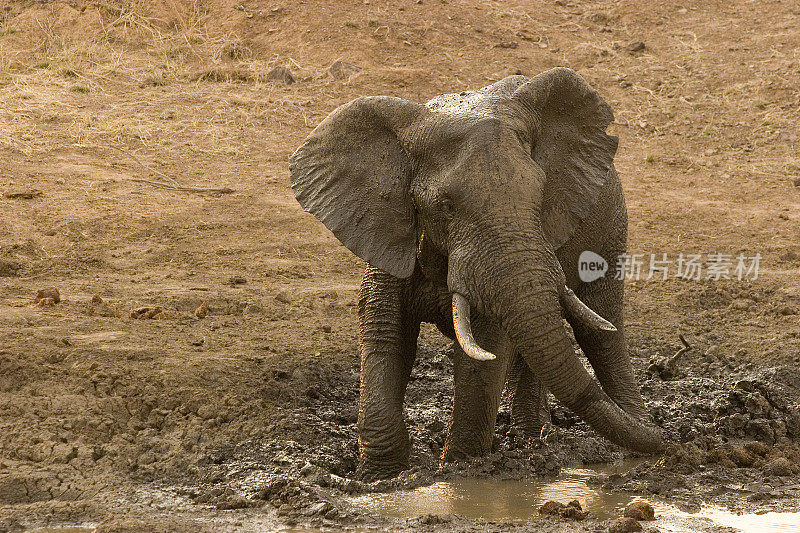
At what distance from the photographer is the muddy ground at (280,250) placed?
20.2 feet

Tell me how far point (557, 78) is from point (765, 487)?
7.74ft

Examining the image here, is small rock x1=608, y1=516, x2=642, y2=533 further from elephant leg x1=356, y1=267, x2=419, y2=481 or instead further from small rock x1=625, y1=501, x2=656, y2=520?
elephant leg x1=356, y1=267, x2=419, y2=481

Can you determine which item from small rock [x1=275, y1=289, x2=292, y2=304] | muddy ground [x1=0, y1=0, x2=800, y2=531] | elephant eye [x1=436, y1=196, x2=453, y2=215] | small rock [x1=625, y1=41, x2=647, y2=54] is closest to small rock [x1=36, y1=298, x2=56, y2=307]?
muddy ground [x1=0, y1=0, x2=800, y2=531]

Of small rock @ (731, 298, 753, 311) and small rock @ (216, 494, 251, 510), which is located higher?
small rock @ (731, 298, 753, 311)

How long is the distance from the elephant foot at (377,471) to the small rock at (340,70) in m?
7.97

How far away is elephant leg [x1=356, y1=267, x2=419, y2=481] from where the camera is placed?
20.1 ft

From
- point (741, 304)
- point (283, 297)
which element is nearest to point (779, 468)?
point (741, 304)

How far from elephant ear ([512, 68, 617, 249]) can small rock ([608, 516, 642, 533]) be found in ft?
4.61

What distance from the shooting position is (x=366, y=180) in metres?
5.95

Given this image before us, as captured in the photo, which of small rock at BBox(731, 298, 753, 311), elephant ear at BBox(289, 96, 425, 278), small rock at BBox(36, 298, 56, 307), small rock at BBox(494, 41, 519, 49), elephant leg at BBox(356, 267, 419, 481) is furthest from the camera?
small rock at BBox(494, 41, 519, 49)

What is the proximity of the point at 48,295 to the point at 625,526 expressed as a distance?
463 cm

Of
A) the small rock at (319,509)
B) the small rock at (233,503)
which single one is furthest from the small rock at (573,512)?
the small rock at (233,503)

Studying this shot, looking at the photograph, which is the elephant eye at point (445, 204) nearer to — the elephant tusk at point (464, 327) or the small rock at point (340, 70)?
the elephant tusk at point (464, 327)

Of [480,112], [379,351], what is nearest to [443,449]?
[379,351]
